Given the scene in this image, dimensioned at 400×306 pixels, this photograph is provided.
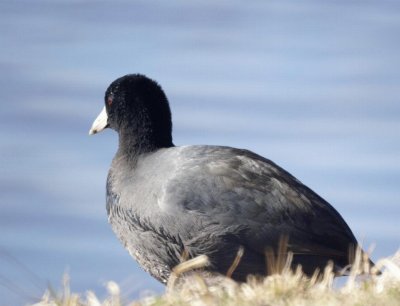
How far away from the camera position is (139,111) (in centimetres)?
653

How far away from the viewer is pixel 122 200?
597 cm

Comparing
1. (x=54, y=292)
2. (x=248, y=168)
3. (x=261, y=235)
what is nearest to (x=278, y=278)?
(x=54, y=292)

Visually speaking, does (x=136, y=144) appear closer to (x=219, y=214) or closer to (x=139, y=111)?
(x=139, y=111)

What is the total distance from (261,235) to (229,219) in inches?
8.0

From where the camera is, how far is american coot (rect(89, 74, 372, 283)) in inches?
221

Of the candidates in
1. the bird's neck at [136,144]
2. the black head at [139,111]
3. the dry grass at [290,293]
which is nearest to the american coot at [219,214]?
the bird's neck at [136,144]

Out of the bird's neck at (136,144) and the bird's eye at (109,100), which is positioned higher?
the bird's eye at (109,100)

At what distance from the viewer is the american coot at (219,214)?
5.61 meters

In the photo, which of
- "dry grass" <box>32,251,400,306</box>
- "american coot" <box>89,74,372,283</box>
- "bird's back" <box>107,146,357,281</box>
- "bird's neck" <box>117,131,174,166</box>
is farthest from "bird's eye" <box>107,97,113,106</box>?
"dry grass" <box>32,251,400,306</box>

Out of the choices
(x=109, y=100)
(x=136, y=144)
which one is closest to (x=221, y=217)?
(x=136, y=144)

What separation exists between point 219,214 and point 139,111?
119 cm

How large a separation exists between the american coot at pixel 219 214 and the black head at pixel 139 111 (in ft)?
1.13

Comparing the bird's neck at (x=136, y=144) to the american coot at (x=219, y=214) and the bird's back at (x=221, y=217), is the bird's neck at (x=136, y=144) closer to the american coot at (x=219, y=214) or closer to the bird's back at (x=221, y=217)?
the american coot at (x=219, y=214)

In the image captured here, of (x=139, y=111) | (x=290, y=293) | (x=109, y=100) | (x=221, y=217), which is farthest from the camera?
(x=109, y=100)
